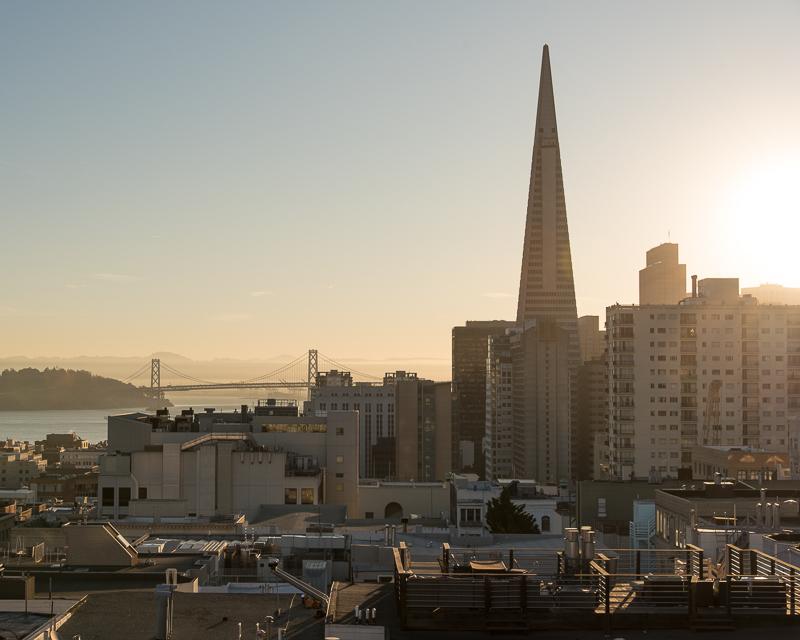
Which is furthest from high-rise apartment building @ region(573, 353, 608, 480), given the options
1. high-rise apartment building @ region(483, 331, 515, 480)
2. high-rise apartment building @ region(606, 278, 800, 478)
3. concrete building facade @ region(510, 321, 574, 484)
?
high-rise apartment building @ region(606, 278, 800, 478)

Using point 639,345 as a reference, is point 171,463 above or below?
below

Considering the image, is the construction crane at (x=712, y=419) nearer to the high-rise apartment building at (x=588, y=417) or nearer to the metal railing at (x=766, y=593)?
the high-rise apartment building at (x=588, y=417)

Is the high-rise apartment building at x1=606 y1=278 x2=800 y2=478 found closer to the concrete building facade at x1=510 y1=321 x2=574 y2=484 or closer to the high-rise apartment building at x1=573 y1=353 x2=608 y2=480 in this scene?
the high-rise apartment building at x1=573 y1=353 x2=608 y2=480

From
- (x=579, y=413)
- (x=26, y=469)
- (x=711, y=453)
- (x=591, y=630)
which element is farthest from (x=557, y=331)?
(x=591, y=630)

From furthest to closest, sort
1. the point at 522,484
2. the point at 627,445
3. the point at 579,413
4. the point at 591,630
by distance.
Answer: the point at 579,413
the point at 627,445
the point at 522,484
the point at 591,630

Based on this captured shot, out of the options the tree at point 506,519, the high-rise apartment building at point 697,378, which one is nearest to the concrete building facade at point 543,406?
the high-rise apartment building at point 697,378

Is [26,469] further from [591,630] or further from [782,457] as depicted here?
[591,630]
